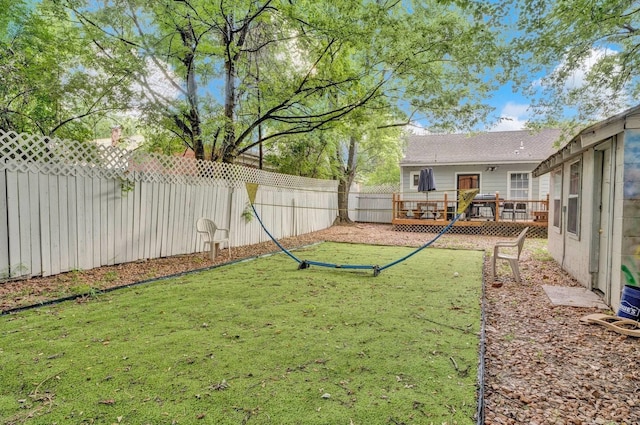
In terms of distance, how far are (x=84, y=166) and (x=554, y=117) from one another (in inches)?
414

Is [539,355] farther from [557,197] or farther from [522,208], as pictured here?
[522,208]

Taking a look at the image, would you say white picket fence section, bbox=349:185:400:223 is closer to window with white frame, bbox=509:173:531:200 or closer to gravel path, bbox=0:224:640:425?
window with white frame, bbox=509:173:531:200

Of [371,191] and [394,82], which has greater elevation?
[394,82]

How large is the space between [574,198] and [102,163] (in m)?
7.56

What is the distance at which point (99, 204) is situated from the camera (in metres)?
5.26

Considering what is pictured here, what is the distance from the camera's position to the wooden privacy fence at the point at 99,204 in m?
4.34

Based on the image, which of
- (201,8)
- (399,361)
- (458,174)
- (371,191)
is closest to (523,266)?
(399,361)

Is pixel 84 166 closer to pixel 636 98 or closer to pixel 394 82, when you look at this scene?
pixel 394 82

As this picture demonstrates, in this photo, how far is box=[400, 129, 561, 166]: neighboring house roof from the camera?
1430cm

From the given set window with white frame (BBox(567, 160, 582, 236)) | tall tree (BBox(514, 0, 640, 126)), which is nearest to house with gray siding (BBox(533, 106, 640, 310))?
window with white frame (BBox(567, 160, 582, 236))

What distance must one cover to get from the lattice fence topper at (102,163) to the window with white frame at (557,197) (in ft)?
22.2

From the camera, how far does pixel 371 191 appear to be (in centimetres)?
1886

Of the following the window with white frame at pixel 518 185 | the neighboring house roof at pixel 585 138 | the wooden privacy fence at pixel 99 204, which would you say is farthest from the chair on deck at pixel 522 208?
the wooden privacy fence at pixel 99 204

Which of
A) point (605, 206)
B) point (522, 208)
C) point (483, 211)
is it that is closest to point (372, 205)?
point (483, 211)
